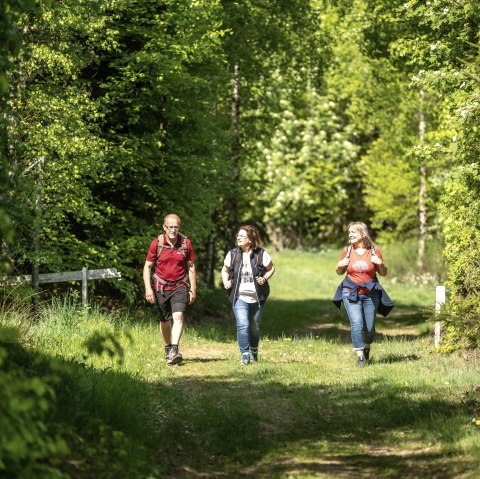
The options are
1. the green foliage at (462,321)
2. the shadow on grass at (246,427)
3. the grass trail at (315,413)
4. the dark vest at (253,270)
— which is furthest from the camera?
the dark vest at (253,270)

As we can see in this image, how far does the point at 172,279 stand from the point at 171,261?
0.82 feet

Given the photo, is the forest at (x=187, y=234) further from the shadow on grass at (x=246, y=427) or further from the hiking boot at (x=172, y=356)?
the hiking boot at (x=172, y=356)

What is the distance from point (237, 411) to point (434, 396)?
7.33 ft

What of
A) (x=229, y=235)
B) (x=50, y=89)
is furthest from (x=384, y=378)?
(x=229, y=235)

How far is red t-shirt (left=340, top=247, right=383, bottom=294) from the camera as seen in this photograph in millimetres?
13055

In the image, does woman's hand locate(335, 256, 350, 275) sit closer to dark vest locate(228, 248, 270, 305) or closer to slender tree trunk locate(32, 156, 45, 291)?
dark vest locate(228, 248, 270, 305)

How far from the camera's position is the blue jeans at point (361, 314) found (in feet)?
43.1

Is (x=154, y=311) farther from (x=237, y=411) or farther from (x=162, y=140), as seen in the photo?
(x=237, y=411)

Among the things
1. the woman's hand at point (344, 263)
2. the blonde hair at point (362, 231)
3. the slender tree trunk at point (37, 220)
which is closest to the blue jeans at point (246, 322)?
the woman's hand at point (344, 263)

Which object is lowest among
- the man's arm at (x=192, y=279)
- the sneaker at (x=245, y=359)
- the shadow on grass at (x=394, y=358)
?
the shadow on grass at (x=394, y=358)

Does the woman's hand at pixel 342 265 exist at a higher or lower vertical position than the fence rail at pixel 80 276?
higher

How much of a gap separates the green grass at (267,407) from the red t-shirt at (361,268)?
3.87 feet

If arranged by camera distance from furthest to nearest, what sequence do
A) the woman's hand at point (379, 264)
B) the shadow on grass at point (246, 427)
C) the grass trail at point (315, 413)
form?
1. the woman's hand at point (379, 264)
2. the grass trail at point (315, 413)
3. the shadow on grass at point (246, 427)

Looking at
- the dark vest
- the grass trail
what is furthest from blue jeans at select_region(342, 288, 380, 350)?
→ the dark vest
